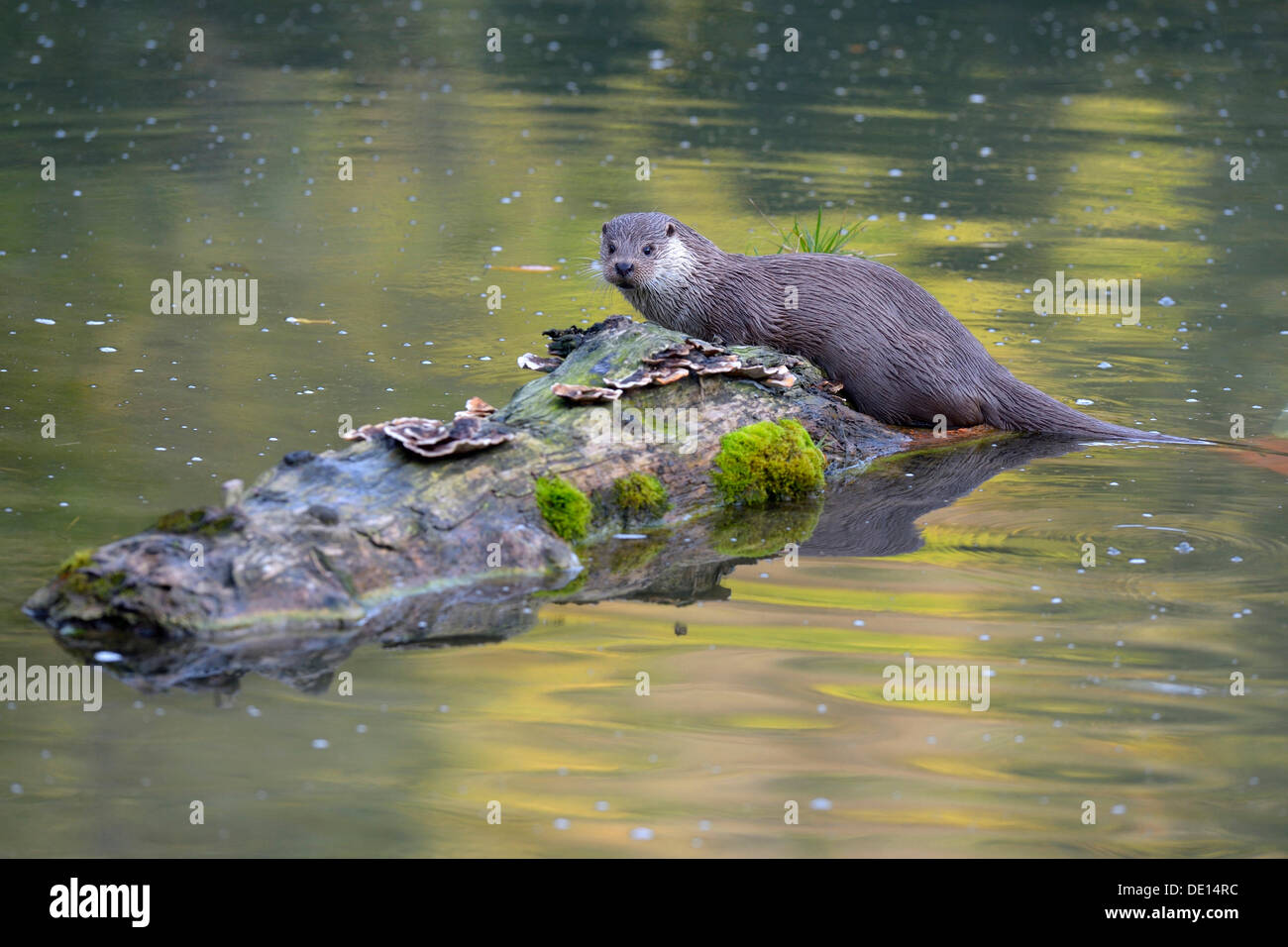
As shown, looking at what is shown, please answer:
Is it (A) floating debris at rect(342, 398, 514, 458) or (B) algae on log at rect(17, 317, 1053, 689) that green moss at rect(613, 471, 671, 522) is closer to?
(B) algae on log at rect(17, 317, 1053, 689)

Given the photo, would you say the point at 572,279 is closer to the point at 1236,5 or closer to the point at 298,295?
the point at 298,295

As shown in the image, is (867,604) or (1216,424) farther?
(1216,424)

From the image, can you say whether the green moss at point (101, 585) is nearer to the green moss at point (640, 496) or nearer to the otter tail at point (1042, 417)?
the green moss at point (640, 496)

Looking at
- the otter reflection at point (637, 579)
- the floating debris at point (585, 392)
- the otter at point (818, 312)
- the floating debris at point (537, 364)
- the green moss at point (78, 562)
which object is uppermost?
the otter at point (818, 312)

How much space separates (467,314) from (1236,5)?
1859cm

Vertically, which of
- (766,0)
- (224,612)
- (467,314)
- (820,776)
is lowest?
(820,776)

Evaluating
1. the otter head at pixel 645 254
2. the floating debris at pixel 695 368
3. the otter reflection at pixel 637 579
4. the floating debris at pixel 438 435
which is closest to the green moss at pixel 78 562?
the otter reflection at pixel 637 579

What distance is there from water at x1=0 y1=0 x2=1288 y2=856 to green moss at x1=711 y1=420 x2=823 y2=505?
0.60 metres

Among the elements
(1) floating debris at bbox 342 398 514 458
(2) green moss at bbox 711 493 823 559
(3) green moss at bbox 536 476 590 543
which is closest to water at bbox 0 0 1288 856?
(2) green moss at bbox 711 493 823 559

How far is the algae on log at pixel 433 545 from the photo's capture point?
495 cm

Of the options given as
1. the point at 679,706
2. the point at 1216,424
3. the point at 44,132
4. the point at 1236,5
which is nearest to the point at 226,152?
the point at 44,132

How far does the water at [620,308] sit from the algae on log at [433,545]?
17cm

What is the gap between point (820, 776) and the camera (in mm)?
4586

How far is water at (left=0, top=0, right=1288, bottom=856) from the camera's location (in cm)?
443
